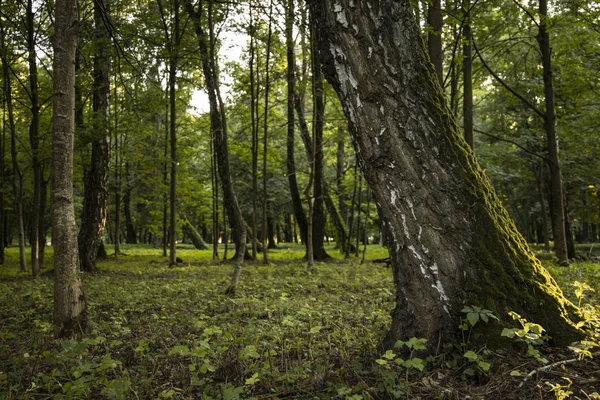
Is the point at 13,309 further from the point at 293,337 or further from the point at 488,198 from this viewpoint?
the point at 488,198

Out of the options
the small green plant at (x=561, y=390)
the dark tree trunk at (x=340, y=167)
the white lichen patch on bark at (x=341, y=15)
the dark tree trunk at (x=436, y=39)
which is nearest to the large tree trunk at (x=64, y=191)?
the white lichen patch on bark at (x=341, y=15)

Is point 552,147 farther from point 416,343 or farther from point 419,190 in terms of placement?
point 416,343

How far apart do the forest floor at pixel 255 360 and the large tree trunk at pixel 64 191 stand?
0.28m

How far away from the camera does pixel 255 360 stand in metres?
3.64

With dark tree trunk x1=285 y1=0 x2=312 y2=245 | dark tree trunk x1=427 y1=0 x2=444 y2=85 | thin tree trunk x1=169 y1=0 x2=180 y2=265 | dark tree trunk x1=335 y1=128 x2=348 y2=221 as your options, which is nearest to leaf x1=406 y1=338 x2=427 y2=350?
dark tree trunk x1=427 y1=0 x2=444 y2=85

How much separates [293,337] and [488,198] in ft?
7.63

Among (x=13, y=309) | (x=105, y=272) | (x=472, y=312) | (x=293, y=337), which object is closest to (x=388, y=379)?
(x=472, y=312)

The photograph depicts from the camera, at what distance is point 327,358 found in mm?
3572

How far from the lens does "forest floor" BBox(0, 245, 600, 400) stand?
274 centimetres

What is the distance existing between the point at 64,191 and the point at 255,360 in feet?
9.35

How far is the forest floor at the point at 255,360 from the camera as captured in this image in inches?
108

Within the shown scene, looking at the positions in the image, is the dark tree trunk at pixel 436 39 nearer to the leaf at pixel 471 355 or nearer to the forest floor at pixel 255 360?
the forest floor at pixel 255 360

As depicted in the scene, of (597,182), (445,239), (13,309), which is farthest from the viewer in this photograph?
(597,182)

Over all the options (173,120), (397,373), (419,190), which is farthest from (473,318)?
(173,120)
